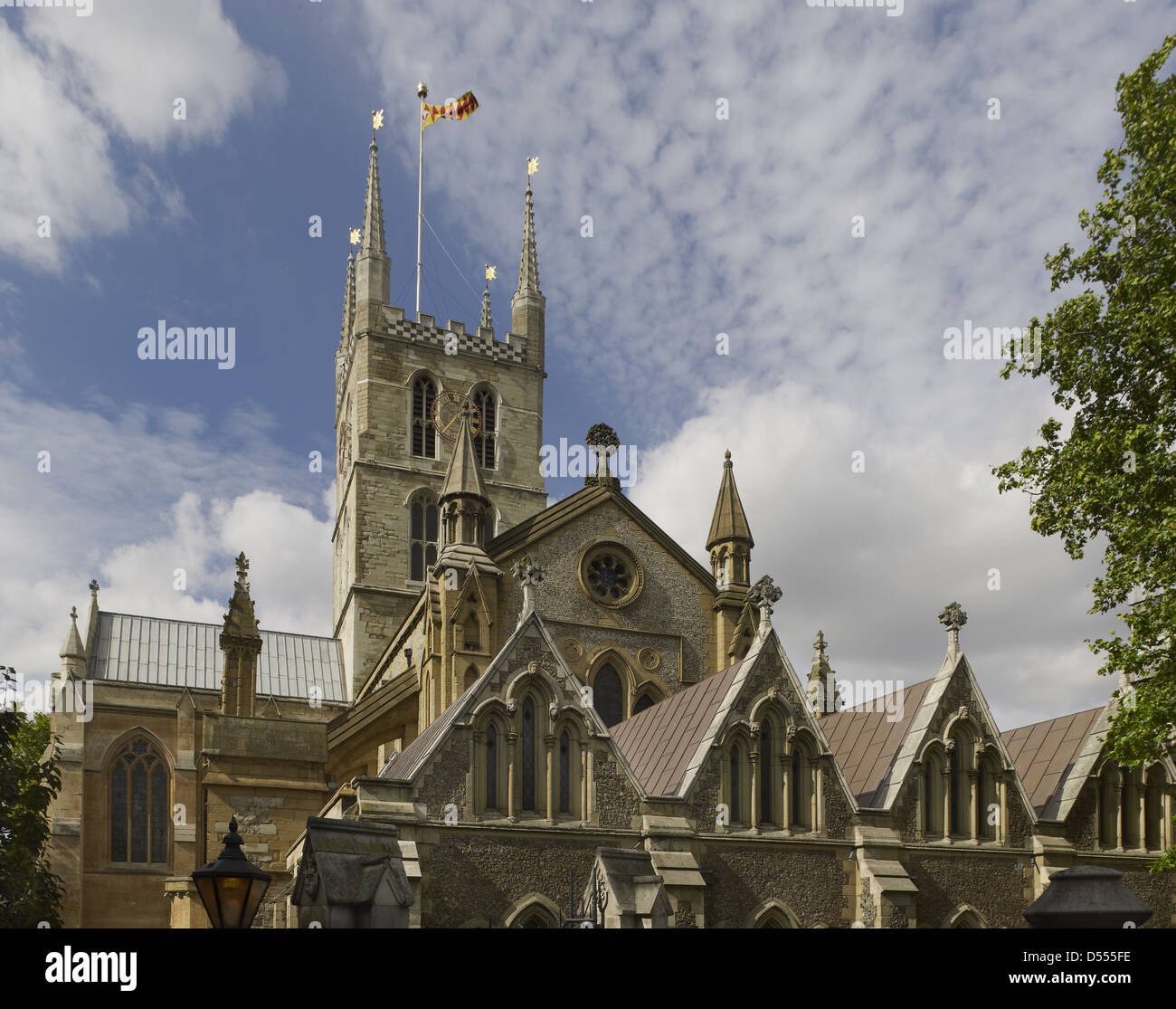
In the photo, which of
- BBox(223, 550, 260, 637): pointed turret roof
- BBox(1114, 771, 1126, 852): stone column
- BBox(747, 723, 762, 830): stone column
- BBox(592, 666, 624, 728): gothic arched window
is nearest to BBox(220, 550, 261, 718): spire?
BBox(223, 550, 260, 637): pointed turret roof

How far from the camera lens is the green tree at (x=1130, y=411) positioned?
18.5 meters

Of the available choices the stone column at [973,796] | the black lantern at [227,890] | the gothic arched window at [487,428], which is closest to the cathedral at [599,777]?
the stone column at [973,796]

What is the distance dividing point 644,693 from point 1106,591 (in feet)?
47.8

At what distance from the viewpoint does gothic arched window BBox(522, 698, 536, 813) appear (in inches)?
798

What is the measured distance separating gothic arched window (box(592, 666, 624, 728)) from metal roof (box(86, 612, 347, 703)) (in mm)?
21629

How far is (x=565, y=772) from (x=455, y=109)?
152 feet

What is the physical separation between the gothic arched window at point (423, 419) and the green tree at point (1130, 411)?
120 feet

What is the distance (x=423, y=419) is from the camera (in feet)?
180

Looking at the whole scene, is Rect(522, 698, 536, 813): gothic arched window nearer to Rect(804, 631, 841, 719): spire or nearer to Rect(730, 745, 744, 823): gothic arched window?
Rect(730, 745, 744, 823): gothic arched window

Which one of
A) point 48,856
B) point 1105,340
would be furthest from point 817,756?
point 48,856

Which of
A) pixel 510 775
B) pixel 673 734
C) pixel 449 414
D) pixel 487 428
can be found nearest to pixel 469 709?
pixel 510 775

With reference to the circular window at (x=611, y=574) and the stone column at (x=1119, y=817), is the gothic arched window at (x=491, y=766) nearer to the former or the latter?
the circular window at (x=611, y=574)

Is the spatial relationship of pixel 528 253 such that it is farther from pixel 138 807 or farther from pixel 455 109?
pixel 138 807

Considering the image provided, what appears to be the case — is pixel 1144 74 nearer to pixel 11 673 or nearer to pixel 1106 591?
pixel 1106 591
